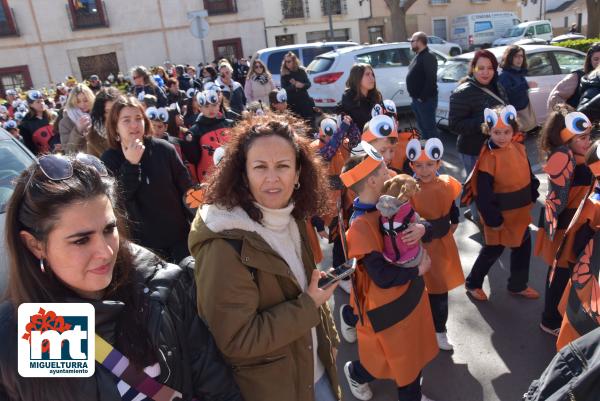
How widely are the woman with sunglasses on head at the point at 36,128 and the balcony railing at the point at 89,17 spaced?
65.9ft

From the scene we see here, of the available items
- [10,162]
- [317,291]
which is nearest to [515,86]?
[317,291]

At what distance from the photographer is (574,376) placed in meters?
1.24

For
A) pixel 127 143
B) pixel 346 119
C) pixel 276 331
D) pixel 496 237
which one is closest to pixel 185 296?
pixel 276 331

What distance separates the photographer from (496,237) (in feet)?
10.5

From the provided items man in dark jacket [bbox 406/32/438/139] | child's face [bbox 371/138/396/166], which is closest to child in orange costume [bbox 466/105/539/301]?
child's face [bbox 371/138/396/166]

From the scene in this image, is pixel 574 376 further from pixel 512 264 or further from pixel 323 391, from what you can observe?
pixel 512 264

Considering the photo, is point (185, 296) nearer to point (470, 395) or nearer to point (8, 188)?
point (470, 395)

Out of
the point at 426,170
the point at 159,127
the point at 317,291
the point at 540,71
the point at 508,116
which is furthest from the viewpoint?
the point at 540,71

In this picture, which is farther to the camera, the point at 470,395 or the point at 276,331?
the point at 470,395

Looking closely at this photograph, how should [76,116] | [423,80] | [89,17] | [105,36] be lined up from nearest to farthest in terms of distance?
1. [76,116]
2. [423,80]
3. [89,17]
4. [105,36]

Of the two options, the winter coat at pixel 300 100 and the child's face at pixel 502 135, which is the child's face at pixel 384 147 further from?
the winter coat at pixel 300 100

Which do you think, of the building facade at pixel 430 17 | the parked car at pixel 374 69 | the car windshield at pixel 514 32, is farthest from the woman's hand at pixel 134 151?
the building facade at pixel 430 17

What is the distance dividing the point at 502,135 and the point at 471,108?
1.25 metres

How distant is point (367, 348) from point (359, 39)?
29433 millimetres
